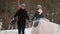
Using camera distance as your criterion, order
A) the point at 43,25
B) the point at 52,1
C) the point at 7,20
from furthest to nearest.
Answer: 1. the point at 52,1
2. the point at 7,20
3. the point at 43,25

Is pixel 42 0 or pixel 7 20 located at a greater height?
pixel 42 0

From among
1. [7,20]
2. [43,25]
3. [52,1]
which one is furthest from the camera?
[52,1]

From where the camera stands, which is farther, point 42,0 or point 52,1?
point 52,1

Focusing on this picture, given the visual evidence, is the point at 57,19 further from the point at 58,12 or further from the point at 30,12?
the point at 30,12

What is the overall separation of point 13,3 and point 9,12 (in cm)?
94

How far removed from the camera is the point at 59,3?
24703mm

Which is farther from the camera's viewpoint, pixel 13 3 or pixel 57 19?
pixel 57 19

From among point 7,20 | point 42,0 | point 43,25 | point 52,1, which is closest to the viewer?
point 43,25

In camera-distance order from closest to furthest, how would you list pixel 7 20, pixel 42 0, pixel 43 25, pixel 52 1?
pixel 43 25, pixel 7 20, pixel 42 0, pixel 52 1

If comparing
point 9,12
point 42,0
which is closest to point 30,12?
point 42,0

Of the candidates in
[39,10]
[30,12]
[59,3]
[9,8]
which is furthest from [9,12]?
[39,10]

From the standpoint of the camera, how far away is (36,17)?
8.86 meters

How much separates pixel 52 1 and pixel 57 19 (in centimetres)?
206

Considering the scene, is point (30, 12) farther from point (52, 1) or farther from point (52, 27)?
point (52, 27)
